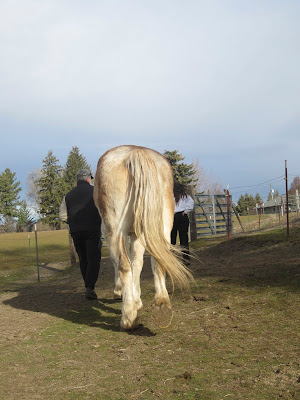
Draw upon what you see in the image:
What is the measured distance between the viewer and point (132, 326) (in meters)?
4.28

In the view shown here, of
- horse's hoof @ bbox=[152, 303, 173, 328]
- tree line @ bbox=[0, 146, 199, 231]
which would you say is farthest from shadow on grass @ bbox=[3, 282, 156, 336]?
tree line @ bbox=[0, 146, 199, 231]

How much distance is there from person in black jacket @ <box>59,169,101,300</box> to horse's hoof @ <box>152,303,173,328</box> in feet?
8.15

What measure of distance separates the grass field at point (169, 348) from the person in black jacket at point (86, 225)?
1.53ft

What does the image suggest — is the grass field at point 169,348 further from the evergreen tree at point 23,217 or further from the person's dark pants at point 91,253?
the evergreen tree at point 23,217

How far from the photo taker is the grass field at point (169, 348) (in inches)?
109

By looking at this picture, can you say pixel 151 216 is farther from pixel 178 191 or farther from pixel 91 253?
pixel 178 191

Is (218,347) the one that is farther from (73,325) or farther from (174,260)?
(73,325)

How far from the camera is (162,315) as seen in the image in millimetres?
3945

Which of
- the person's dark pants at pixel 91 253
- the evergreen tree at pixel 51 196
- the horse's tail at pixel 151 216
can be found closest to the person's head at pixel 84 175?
the person's dark pants at pixel 91 253

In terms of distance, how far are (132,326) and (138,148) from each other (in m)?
2.04

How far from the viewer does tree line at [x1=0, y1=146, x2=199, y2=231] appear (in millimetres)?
56344

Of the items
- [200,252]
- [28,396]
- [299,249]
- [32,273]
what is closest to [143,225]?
[28,396]

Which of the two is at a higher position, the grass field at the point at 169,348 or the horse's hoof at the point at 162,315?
the horse's hoof at the point at 162,315

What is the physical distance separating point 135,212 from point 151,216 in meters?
0.18
